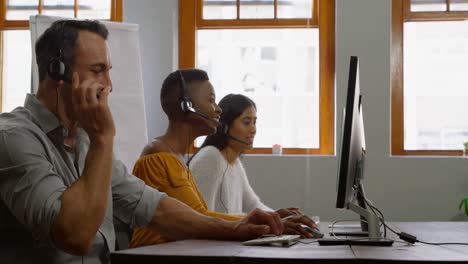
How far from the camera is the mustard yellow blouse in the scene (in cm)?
207

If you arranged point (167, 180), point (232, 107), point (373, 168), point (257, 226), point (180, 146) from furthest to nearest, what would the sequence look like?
1. point (373, 168)
2. point (232, 107)
3. point (180, 146)
4. point (167, 180)
5. point (257, 226)

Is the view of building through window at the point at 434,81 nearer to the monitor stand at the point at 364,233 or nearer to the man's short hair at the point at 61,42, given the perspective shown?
the monitor stand at the point at 364,233

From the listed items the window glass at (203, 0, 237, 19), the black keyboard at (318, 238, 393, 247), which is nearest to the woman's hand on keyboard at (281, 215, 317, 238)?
the black keyboard at (318, 238, 393, 247)

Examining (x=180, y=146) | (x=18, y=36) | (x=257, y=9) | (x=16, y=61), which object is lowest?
(x=180, y=146)

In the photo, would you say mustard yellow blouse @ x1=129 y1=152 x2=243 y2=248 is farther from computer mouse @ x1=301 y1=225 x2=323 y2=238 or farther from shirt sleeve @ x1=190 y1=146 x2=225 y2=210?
shirt sleeve @ x1=190 y1=146 x2=225 y2=210

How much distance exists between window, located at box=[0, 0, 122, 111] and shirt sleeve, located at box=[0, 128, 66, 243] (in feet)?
11.2

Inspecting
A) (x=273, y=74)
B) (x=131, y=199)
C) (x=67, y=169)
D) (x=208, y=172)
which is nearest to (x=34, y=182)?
(x=67, y=169)

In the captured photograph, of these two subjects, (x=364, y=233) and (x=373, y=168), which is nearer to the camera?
(x=364, y=233)

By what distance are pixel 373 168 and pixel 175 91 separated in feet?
6.76

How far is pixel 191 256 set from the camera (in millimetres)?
1270

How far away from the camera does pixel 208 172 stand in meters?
3.13

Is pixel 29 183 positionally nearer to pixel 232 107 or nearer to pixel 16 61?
pixel 232 107

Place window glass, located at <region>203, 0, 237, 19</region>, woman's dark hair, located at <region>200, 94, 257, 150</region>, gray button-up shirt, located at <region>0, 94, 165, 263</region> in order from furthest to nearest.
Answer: window glass, located at <region>203, 0, 237, 19</region> < woman's dark hair, located at <region>200, 94, 257, 150</region> < gray button-up shirt, located at <region>0, 94, 165, 263</region>

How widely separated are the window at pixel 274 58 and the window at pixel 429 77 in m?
0.42
